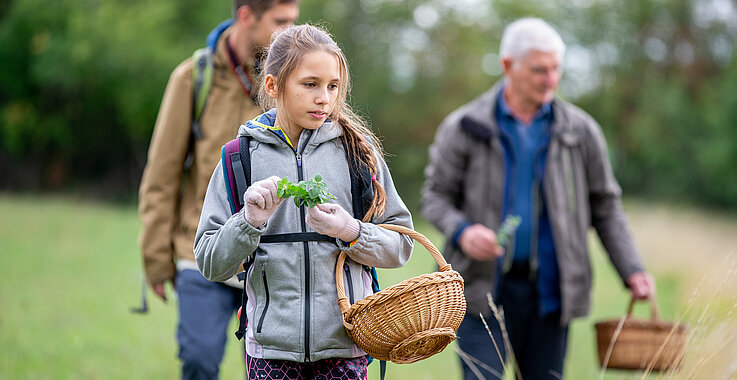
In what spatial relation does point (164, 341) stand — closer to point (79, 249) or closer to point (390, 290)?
point (390, 290)

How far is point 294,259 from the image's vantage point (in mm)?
2725

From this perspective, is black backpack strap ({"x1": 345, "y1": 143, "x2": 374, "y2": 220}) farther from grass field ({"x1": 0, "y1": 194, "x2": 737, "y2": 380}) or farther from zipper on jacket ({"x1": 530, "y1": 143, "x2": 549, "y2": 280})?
zipper on jacket ({"x1": 530, "y1": 143, "x2": 549, "y2": 280})

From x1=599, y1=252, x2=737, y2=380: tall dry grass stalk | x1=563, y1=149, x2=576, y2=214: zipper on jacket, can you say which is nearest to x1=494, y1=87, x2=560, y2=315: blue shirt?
x1=563, y1=149, x2=576, y2=214: zipper on jacket

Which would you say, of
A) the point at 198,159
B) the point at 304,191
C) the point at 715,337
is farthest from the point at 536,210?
the point at 304,191

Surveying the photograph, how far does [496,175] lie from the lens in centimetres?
470

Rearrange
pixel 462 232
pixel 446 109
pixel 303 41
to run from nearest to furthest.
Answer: pixel 303 41
pixel 462 232
pixel 446 109

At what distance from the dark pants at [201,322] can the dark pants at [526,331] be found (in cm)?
139

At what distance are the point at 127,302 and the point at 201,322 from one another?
22.1 ft

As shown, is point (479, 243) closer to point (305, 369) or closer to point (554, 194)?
point (554, 194)

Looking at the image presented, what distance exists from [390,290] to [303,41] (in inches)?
34.4

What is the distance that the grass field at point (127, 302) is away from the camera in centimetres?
358

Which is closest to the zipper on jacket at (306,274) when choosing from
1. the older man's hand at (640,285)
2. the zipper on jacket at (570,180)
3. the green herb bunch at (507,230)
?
the green herb bunch at (507,230)

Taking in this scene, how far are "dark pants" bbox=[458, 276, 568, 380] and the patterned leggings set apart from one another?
1.93m

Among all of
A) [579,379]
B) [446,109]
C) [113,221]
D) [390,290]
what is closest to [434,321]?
[390,290]
